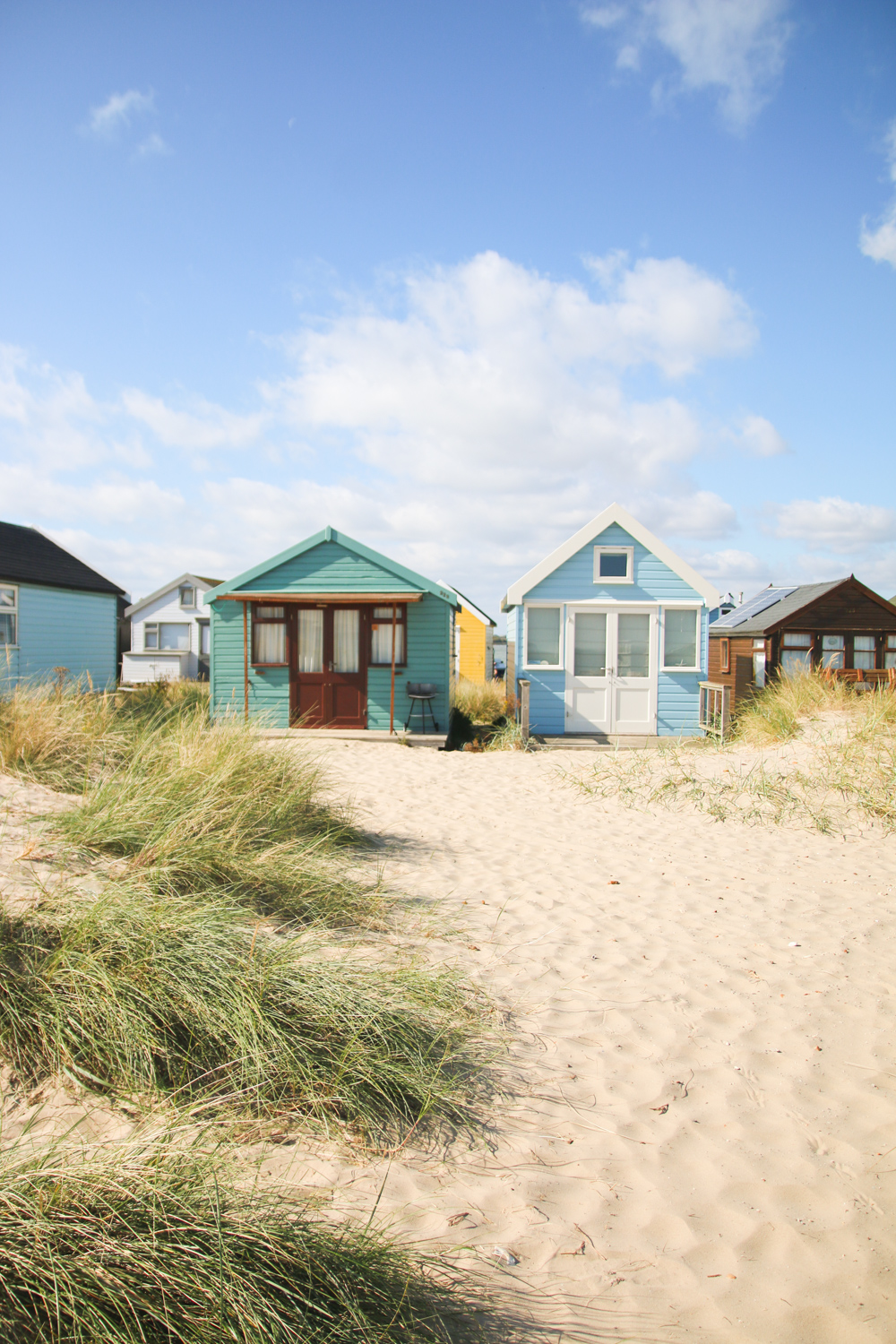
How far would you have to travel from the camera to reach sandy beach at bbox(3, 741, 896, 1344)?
2.14m

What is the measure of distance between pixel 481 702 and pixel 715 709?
6348mm

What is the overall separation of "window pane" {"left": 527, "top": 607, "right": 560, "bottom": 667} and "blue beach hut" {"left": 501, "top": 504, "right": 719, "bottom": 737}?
19 millimetres

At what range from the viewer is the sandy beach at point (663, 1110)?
214 centimetres

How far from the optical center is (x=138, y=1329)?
1.62m

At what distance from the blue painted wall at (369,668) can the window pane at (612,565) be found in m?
3.50

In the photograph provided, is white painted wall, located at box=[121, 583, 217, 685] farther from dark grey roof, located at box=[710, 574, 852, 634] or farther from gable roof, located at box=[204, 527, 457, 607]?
dark grey roof, located at box=[710, 574, 852, 634]

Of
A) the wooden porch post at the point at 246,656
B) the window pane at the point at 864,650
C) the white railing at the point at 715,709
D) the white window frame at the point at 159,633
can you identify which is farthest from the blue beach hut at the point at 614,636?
the white window frame at the point at 159,633

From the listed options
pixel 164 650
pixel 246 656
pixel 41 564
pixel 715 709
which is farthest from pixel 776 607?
pixel 164 650

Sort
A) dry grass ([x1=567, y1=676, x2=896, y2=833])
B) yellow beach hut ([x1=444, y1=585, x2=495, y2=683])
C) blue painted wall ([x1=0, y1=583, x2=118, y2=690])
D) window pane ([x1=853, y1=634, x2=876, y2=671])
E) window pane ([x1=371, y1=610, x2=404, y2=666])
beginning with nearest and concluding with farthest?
dry grass ([x1=567, y1=676, x2=896, y2=833]) < window pane ([x1=371, y1=610, x2=404, y2=666]) < window pane ([x1=853, y1=634, x2=876, y2=671]) < blue painted wall ([x1=0, y1=583, x2=118, y2=690]) < yellow beach hut ([x1=444, y1=585, x2=495, y2=683])

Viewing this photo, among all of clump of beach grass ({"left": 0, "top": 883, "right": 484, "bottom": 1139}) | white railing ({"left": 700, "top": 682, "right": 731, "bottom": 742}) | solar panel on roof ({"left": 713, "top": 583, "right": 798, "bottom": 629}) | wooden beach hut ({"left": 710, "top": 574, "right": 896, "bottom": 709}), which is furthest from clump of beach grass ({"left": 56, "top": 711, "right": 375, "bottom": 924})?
solar panel on roof ({"left": 713, "top": 583, "right": 798, "bottom": 629})

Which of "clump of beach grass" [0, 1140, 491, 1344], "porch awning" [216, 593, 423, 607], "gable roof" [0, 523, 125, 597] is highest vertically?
"gable roof" [0, 523, 125, 597]

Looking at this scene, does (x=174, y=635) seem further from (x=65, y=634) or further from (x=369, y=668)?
(x=369, y=668)

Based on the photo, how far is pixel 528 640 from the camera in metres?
15.3

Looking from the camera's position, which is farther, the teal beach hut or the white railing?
the teal beach hut
